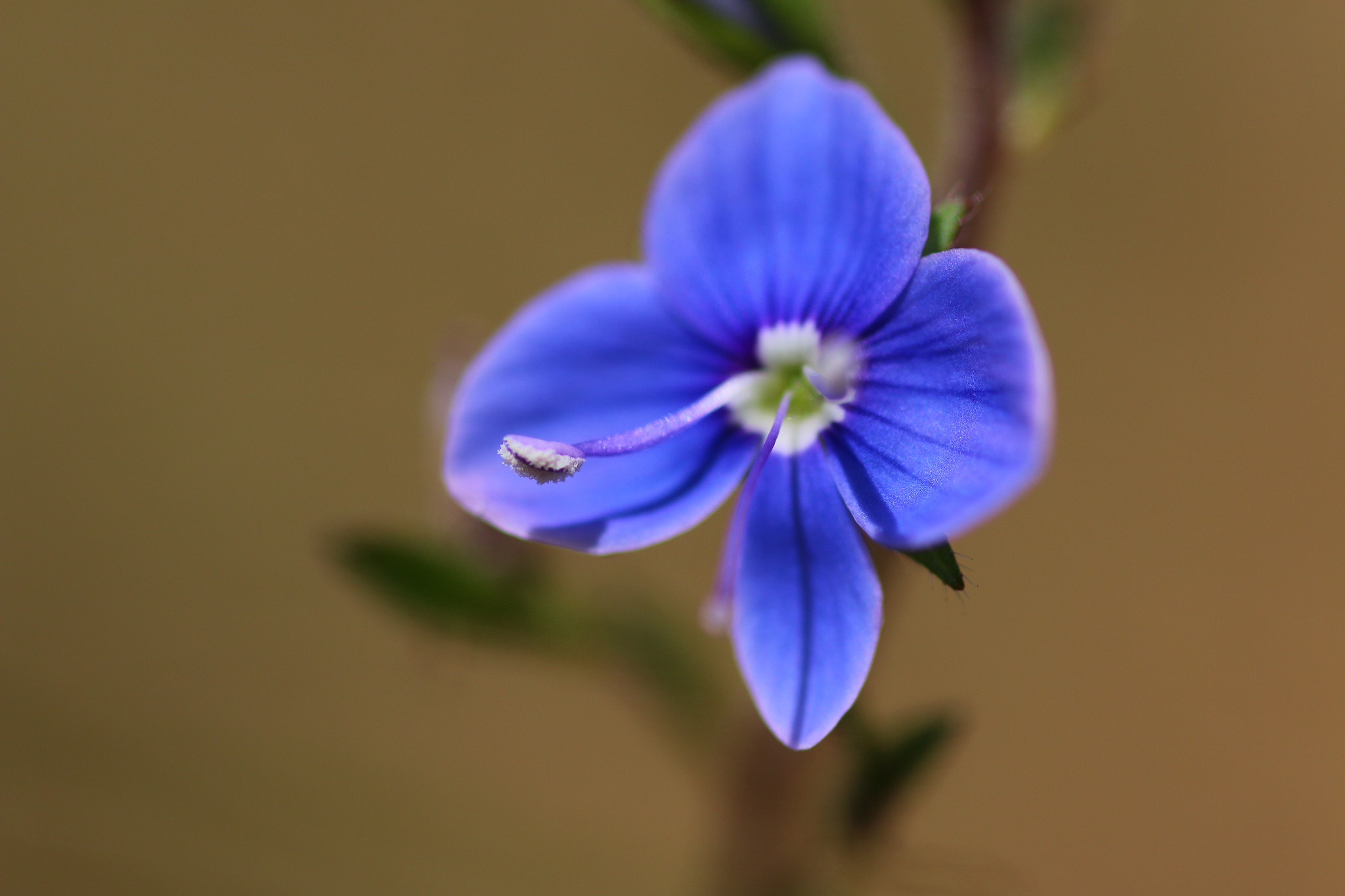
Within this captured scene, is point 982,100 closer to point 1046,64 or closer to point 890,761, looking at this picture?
point 1046,64

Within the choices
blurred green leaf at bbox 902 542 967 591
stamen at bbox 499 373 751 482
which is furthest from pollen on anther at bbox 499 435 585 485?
blurred green leaf at bbox 902 542 967 591

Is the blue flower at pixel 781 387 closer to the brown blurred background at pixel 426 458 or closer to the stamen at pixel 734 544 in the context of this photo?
the stamen at pixel 734 544

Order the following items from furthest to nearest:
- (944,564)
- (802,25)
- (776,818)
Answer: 1. (776,818)
2. (802,25)
3. (944,564)

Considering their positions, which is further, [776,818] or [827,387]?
[776,818]

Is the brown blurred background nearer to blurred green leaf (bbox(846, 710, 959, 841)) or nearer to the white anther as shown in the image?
blurred green leaf (bbox(846, 710, 959, 841))

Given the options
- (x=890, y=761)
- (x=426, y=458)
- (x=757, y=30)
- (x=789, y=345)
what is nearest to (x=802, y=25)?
(x=757, y=30)

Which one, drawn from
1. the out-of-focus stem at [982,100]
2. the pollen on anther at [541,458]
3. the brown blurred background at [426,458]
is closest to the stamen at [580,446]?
the pollen on anther at [541,458]
